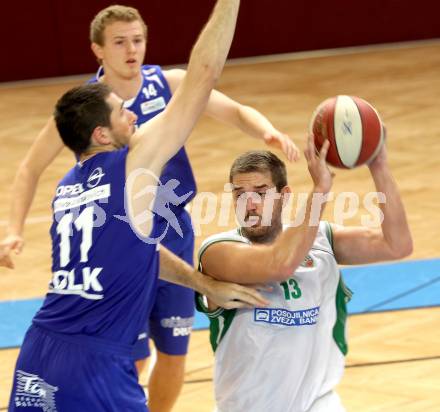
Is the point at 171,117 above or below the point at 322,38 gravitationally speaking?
above

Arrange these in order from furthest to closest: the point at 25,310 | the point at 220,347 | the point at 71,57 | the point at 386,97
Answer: the point at 71,57 → the point at 386,97 → the point at 25,310 → the point at 220,347

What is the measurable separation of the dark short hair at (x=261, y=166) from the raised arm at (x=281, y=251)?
26cm

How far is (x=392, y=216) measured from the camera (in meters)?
4.57

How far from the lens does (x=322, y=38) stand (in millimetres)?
15547

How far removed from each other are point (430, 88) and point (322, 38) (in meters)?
2.38

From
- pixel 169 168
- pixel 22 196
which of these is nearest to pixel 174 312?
pixel 169 168

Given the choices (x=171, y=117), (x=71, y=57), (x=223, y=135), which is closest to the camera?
(x=171, y=117)

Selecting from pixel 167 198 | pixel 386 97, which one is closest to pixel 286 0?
pixel 386 97

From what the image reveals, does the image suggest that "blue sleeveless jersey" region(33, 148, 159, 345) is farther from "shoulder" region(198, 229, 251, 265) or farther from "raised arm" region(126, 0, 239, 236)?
"shoulder" region(198, 229, 251, 265)

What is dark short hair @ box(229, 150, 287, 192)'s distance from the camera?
4.64 metres

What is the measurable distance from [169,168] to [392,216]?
1.71m

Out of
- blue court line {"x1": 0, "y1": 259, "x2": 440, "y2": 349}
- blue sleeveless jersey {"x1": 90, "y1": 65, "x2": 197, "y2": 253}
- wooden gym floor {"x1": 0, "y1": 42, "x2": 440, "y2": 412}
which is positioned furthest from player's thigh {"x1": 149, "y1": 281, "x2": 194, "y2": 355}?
blue court line {"x1": 0, "y1": 259, "x2": 440, "y2": 349}

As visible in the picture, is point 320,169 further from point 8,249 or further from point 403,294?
point 403,294

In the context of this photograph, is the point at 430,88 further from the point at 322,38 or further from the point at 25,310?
the point at 25,310
